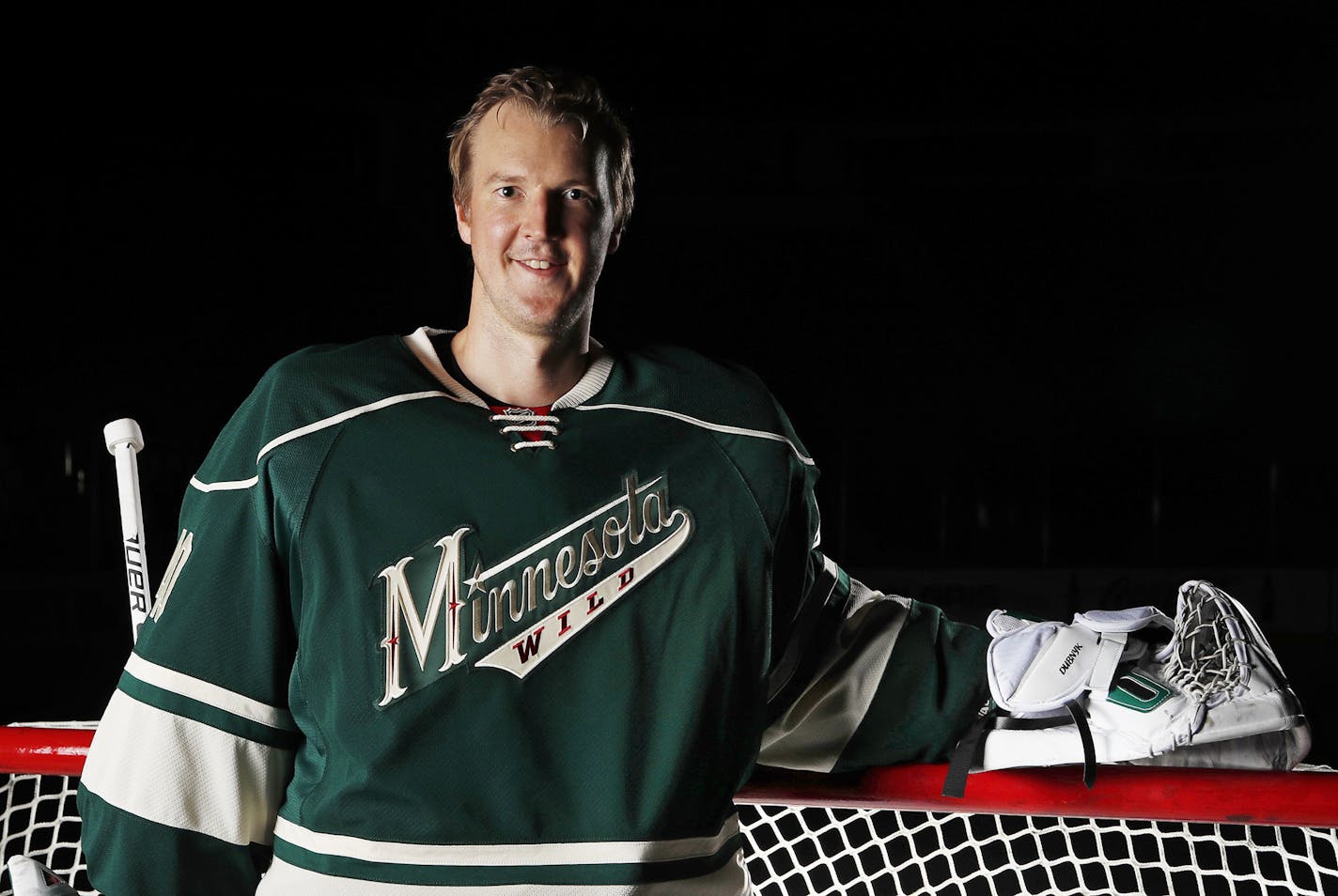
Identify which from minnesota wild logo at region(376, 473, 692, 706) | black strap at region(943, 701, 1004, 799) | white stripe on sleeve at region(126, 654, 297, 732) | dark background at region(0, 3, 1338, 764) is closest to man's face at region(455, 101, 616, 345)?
minnesota wild logo at region(376, 473, 692, 706)

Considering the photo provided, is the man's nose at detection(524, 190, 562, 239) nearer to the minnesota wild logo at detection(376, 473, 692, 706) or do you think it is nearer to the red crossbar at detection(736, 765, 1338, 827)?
the minnesota wild logo at detection(376, 473, 692, 706)

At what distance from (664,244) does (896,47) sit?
78.8 inches

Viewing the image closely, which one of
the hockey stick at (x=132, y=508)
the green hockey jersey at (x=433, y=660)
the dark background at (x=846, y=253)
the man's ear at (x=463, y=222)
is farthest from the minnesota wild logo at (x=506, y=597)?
the dark background at (x=846, y=253)

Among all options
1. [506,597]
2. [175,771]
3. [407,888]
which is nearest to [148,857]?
[175,771]

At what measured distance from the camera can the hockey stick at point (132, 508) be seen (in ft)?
3.41

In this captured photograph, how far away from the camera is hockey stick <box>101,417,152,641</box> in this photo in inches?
40.9

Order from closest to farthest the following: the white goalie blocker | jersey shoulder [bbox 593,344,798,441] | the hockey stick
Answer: the white goalie blocker → jersey shoulder [bbox 593,344,798,441] → the hockey stick

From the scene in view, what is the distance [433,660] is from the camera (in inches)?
31.9

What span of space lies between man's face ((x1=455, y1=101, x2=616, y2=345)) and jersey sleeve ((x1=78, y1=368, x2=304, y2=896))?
177 millimetres

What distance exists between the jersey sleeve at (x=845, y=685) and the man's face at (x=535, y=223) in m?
0.22

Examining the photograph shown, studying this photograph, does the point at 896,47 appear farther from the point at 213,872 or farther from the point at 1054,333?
the point at 213,872

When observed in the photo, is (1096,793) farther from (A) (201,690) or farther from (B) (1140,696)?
(A) (201,690)

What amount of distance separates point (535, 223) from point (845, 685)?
1.32 feet

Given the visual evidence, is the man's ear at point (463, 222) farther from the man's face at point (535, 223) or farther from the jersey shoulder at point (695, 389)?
the jersey shoulder at point (695, 389)
